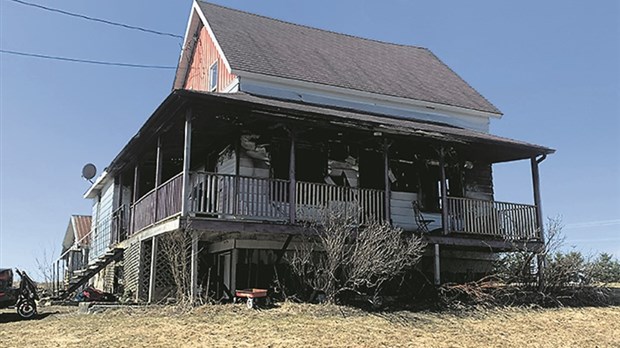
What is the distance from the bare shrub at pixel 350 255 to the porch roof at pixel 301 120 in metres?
2.35

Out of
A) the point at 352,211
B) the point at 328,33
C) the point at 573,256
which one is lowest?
the point at 573,256

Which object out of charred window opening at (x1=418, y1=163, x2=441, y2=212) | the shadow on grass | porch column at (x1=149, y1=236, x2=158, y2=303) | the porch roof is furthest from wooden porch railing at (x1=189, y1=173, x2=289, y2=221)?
charred window opening at (x1=418, y1=163, x2=441, y2=212)

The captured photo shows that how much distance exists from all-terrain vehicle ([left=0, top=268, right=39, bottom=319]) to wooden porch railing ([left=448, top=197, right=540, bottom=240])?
10.9m

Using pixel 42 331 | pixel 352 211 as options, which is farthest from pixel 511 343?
pixel 42 331

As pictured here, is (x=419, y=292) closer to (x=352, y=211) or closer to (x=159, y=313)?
(x=352, y=211)

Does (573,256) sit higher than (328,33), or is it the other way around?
(328,33)

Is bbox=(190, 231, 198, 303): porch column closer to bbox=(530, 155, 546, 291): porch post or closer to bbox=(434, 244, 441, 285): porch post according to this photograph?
bbox=(434, 244, 441, 285): porch post

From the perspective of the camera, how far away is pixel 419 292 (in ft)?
51.3

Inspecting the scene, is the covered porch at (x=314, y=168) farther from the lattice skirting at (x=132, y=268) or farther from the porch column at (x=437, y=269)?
the lattice skirting at (x=132, y=268)

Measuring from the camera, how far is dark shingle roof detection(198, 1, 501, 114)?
782 inches

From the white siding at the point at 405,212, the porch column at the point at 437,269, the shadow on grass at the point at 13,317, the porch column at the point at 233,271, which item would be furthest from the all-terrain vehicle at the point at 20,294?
the porch column at the point at 437,269

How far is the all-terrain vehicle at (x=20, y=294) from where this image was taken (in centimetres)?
1523

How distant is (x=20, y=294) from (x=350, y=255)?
812 centimetres

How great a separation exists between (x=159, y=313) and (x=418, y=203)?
8782 millimetres
